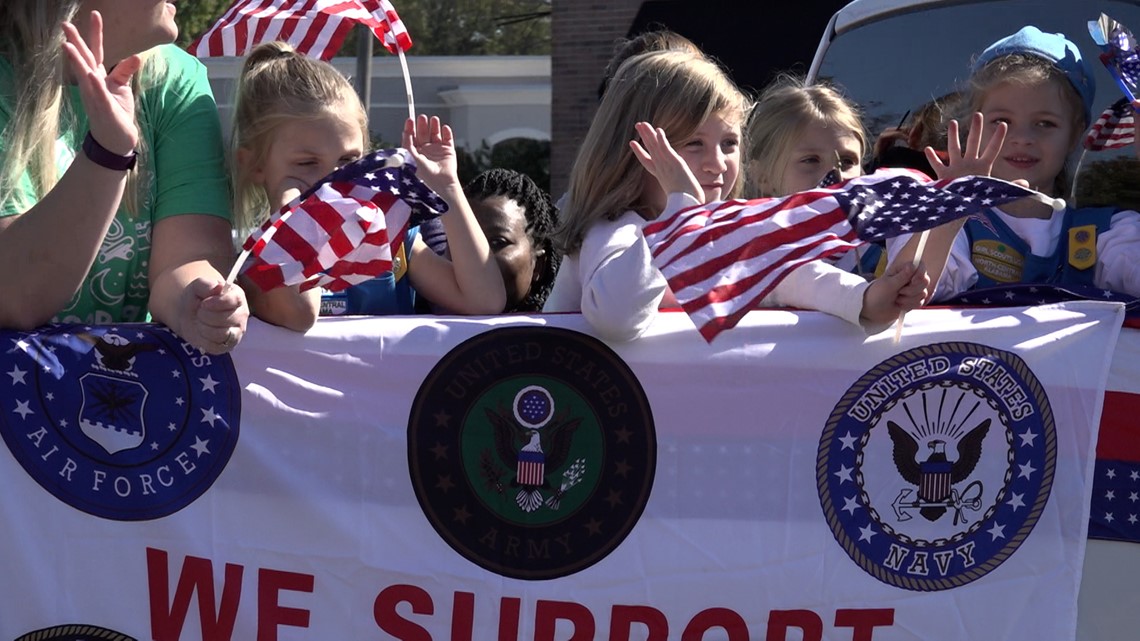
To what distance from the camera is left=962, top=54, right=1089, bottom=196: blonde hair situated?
3.55 metres

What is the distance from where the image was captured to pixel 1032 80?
3541mm

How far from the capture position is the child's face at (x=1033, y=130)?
350 cm

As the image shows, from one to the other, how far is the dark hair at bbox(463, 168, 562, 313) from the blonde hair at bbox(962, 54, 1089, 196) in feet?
3.91

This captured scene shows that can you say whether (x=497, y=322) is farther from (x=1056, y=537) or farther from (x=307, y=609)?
(x=1056, y=537)

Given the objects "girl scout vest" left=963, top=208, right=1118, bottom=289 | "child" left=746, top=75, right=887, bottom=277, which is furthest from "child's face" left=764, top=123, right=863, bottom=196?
"girl scout vest" left=963, top=208, right=1118, bottom=289

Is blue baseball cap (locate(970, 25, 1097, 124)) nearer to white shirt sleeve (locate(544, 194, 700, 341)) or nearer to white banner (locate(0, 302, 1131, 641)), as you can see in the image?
white banner (locate(0, 302, 1131, 641))

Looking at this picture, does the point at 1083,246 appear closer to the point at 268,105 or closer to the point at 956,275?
the point at 956,275

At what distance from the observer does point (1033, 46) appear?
3.63 m

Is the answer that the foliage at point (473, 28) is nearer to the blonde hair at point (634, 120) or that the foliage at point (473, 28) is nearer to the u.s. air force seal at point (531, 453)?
the blonde hair at point (634, 120)

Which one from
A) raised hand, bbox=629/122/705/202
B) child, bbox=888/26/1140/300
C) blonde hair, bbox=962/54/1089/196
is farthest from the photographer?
blonde hair, bbox=962/54/1089/196

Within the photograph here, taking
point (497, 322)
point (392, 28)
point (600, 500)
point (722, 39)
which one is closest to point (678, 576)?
point (600, 500)

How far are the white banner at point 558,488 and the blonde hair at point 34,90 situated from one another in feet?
1.16

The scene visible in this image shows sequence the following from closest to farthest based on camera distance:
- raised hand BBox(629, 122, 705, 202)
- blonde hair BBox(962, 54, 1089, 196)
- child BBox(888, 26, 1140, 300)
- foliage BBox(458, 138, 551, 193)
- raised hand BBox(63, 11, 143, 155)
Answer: raised hand BBox(63, 11, 143, 155) → raised hand BBox(629, 122, 705, 202) → child BBox(888, 26, 1140, 300) → blonde hair BBox(962, 54, 1089, 196) → foliage BBox(458, 138, 551, 193)

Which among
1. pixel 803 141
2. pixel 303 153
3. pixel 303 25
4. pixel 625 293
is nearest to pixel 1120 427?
pixel 625 293
